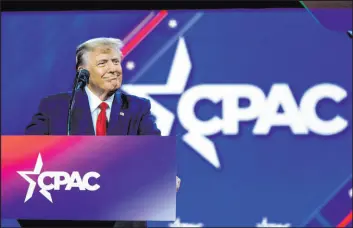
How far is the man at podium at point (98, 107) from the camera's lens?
359 cm

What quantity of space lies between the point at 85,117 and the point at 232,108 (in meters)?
0.97

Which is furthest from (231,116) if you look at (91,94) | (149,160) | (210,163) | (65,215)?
(65,215)

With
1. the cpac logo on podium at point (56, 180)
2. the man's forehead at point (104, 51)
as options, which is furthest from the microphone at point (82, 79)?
the cpac logo on podium at point (56, 180)

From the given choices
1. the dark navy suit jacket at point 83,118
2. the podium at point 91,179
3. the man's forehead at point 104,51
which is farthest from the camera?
the man's forehead at point 104,51

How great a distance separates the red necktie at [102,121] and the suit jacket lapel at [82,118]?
4cm

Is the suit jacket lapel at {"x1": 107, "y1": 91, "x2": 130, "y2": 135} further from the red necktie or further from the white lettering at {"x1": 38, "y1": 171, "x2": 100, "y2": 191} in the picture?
the white lettering at {"x1": 38, "y1": 171, "x2": 100, "y2": 191}

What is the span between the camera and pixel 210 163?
3.63m

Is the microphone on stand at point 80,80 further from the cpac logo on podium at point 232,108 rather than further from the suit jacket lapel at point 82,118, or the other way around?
the cpac logo on podium at point 232,108

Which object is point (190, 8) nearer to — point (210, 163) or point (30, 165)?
point (210, 163)

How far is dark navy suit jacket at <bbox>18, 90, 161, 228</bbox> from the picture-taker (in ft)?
11.7

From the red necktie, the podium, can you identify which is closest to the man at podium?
the red necktie

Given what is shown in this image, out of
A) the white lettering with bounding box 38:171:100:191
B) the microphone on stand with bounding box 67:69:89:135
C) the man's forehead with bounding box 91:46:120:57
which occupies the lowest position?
the white lettering with bounding box 38:171:100:191

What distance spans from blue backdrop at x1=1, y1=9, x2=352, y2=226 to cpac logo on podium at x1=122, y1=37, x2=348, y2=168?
0.11ft

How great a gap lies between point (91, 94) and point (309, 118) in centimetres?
144
